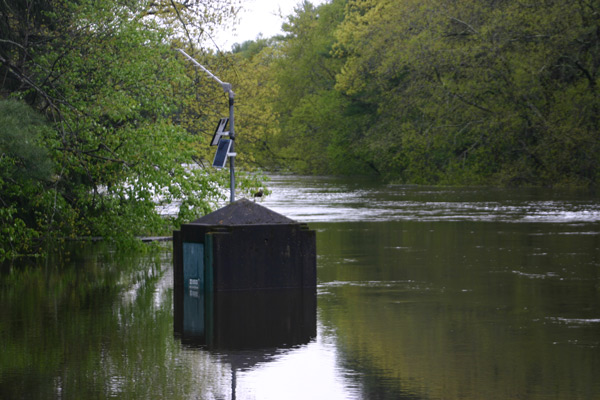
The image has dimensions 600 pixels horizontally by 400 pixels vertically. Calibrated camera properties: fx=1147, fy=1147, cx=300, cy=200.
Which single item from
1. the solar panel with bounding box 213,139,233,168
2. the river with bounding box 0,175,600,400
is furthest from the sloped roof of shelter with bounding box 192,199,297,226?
the solar panel with bounding box 213,139,233,168

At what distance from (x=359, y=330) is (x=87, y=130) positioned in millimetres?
10239

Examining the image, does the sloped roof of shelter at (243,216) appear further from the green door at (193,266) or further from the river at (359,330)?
the river at (359,330)

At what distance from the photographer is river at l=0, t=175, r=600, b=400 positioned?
8.56 metres

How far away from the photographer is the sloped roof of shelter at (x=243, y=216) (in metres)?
14.6

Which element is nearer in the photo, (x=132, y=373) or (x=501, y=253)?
(x=132, y=373)

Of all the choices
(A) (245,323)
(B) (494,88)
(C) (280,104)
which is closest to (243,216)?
(A) (245,323)

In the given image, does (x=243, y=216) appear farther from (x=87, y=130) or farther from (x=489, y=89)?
(x=489, y=89)

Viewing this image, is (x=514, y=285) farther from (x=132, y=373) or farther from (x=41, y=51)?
(x=41, y=51)

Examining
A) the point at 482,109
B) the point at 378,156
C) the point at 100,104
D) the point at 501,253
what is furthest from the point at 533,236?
the point at 378,156

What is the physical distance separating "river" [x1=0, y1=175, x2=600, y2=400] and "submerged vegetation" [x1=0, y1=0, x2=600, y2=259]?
1467 mm

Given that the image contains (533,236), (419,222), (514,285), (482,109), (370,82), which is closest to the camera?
(514,285)

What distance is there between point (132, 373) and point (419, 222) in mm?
21537

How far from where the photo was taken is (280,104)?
95438 mm

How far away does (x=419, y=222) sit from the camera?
3012cm
